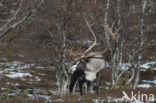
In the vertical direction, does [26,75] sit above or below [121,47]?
below

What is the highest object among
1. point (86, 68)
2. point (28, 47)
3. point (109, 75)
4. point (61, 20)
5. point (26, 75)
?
point (61, 20)

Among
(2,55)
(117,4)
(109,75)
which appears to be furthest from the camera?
(2,55)

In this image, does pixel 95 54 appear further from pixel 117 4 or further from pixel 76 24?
pixel 76 24

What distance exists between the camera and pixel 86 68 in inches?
502

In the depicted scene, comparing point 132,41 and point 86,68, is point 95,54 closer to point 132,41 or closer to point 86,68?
point 86,68

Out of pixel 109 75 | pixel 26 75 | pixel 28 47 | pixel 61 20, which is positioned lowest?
pixel 109 75

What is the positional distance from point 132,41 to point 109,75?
22683mm

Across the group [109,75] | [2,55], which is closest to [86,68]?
[109,75]

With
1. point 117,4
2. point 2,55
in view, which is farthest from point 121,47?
point 2,55

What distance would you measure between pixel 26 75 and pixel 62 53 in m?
21.2

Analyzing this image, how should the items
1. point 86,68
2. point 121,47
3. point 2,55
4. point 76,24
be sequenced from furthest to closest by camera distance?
point 2,55 < point 76,24 < point 121,47 < point 86,68

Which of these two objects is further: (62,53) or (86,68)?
(62,53)

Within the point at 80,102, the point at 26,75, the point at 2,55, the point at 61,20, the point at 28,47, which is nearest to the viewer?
the point at 80,102

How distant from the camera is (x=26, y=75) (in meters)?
38.3
